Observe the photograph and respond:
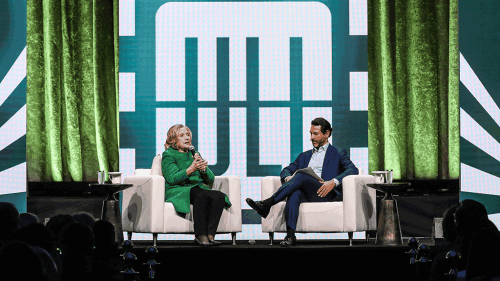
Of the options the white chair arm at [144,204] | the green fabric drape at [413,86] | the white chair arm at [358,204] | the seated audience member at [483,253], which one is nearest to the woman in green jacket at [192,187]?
the white chair arm at [144,204]

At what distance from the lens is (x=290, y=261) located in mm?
3740

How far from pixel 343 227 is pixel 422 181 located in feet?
4.86

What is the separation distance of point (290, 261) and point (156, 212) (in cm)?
109

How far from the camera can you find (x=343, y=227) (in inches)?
167

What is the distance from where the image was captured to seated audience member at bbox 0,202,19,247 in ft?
4.18

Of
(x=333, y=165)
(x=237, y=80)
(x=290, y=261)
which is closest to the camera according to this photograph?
(x=290, y=261)

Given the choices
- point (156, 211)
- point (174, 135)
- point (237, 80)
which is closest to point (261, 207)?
point (156, 211)

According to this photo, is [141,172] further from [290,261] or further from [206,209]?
[290,261]

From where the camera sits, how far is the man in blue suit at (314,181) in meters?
4.27

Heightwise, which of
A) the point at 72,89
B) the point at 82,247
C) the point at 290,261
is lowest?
the point at 290,261

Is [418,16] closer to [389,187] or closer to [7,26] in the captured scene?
[389,187]

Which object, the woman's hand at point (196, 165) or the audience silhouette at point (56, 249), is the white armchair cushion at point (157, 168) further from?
the audience silhouette at point (56, 249)

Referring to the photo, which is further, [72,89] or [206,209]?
[72,89]

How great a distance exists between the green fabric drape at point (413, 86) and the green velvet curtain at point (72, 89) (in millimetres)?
2459
